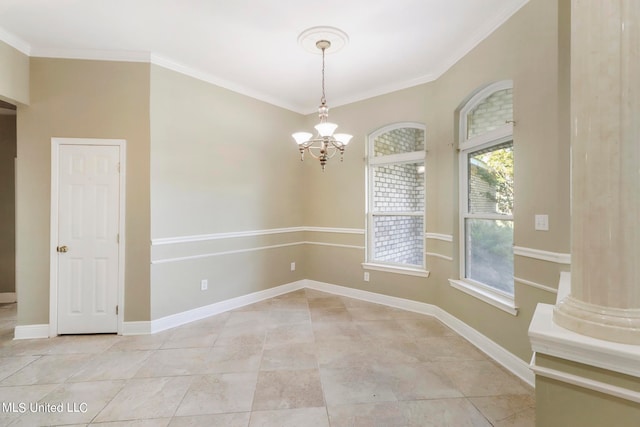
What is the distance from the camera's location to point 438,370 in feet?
8.07

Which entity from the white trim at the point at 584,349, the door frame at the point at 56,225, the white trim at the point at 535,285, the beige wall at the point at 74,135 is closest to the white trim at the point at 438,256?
the white trim at the point at 535,285

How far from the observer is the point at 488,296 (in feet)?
9.03

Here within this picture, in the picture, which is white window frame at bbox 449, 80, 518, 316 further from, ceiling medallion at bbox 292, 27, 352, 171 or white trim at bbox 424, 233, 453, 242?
ceiling medallion at bbox 292, 27, 352, 171

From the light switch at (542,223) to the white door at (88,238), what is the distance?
3949 millimetres

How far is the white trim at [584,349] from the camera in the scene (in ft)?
2.86

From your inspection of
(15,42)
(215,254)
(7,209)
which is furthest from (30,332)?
(15,42)

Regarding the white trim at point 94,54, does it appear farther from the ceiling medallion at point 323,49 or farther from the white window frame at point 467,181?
the white window frame at point 467,181

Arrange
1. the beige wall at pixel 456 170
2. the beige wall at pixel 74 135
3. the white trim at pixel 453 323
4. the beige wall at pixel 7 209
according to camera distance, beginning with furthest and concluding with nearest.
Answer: the beige wall at pixel 7 209
the beige wall at pixel 74 135
the white trim at pixel 453 323
the beige wall at pixel 456 170

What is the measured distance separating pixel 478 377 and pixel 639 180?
2.03 m

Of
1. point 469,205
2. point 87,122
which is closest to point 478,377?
point 469,205

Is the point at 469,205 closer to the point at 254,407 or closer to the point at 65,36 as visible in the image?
the point at 254,407

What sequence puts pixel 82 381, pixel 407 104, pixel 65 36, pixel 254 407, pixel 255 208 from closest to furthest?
pixel 254 407 < pixel 82 381 < pixel 65 36 < pixel 407 104 < pixel 255 208

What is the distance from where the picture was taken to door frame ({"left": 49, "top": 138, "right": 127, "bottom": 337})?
304 centimetres

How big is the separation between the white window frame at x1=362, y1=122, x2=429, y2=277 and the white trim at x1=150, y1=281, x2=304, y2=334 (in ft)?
4.50
